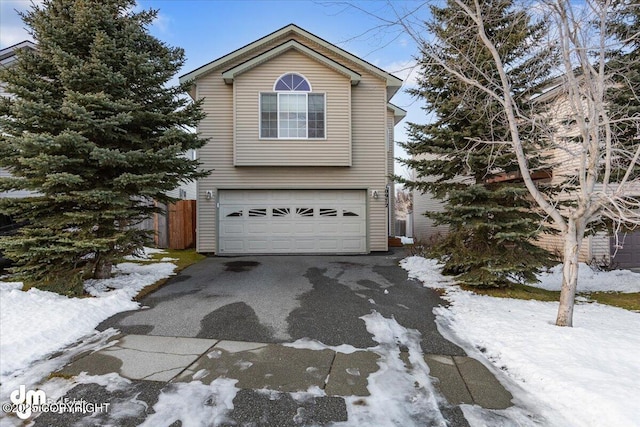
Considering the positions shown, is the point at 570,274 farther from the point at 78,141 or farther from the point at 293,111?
the point at 293,111

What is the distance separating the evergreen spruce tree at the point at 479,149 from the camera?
6.28 metres

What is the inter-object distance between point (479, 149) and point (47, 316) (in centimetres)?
801

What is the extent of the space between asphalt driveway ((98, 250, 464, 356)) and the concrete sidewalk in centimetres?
30

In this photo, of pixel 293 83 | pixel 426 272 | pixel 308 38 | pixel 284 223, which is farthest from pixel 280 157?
pixel 426 272

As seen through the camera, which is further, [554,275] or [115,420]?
[554,275]

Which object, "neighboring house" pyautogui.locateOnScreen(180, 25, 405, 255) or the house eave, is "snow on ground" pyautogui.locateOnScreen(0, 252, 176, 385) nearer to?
"neighboring house" pyautogui.locateOnScreen(180, 25, 405, 255)

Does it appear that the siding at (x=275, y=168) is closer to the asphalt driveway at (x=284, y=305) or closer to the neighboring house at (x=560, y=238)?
the neighboring house at (x=560, y=238)

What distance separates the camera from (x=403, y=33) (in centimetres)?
554

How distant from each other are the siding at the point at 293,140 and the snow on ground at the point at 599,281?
267 inches

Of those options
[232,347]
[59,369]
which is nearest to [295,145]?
[232,347]

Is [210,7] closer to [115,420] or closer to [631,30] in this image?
[631,30]

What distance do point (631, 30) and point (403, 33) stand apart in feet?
14.5

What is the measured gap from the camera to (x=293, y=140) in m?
11.4

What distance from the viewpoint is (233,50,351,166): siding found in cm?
1138
